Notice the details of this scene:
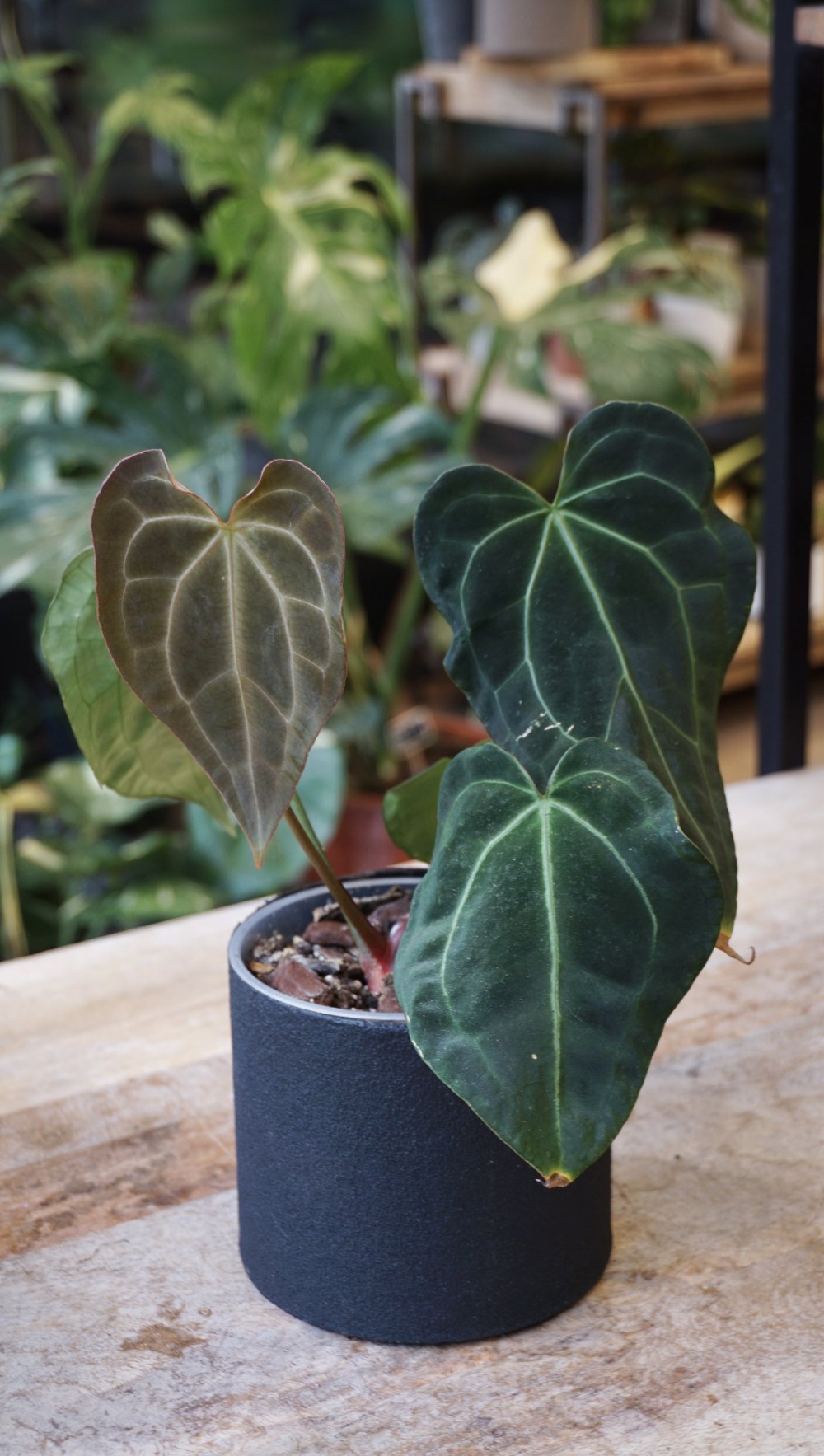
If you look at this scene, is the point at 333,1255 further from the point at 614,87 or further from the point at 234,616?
the point at 614,87

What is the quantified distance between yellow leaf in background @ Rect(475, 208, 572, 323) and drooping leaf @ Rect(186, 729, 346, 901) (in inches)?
32.3

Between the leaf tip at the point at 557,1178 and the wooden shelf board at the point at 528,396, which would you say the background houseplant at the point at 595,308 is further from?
the leaf tip at the point at 557,1178

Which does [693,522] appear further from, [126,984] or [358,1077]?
[126,984]

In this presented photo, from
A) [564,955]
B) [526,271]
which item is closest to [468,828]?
[564,955]

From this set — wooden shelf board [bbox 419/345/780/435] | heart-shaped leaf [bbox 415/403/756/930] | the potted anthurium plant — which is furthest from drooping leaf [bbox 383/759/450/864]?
wooden shelf board [bbox 419/345/780/435]

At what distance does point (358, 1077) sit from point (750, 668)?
2.45m

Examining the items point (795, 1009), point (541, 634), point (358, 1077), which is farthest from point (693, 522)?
point (795, 1009)

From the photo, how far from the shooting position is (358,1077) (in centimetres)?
62

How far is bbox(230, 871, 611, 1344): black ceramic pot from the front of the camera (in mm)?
618

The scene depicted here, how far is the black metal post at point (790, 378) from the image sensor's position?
1.14 meters

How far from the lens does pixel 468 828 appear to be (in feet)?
1.88

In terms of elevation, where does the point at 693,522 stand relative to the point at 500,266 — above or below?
above

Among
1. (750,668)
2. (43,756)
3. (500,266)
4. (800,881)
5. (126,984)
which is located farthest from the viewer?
(750,668)

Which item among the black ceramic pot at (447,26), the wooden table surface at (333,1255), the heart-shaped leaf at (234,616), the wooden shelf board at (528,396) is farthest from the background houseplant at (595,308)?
the heart-shaped leaf at (234,616)
